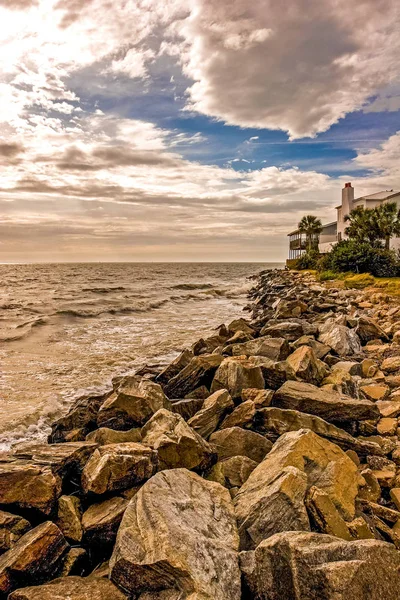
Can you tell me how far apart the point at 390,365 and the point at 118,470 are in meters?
6.49

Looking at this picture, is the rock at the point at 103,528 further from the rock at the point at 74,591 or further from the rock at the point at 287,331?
the rock at the point at 287,331

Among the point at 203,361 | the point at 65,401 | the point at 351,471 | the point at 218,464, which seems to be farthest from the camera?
the point at 65,401

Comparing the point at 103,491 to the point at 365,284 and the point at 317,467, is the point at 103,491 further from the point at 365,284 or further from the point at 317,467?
the point at 365,284

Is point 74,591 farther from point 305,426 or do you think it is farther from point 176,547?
point 305,426

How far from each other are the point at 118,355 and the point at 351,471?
10.1 metres

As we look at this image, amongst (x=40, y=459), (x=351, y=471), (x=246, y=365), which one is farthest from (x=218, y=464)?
(x=246, y=365)

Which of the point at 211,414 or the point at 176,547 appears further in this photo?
the point at 211,414

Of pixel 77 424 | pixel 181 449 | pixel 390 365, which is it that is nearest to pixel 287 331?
pixel 390 365

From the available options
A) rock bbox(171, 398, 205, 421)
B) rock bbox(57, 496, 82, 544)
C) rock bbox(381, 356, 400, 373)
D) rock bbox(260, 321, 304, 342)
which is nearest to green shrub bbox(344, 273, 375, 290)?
rock bbox(260, 321, 304, 342)

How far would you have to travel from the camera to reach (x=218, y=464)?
444cm

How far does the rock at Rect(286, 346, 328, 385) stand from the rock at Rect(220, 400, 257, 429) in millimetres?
1672

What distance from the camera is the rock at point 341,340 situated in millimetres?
9594

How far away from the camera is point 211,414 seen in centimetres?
561

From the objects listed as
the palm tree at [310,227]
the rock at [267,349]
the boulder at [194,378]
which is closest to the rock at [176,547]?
the boulder at [194,378]
